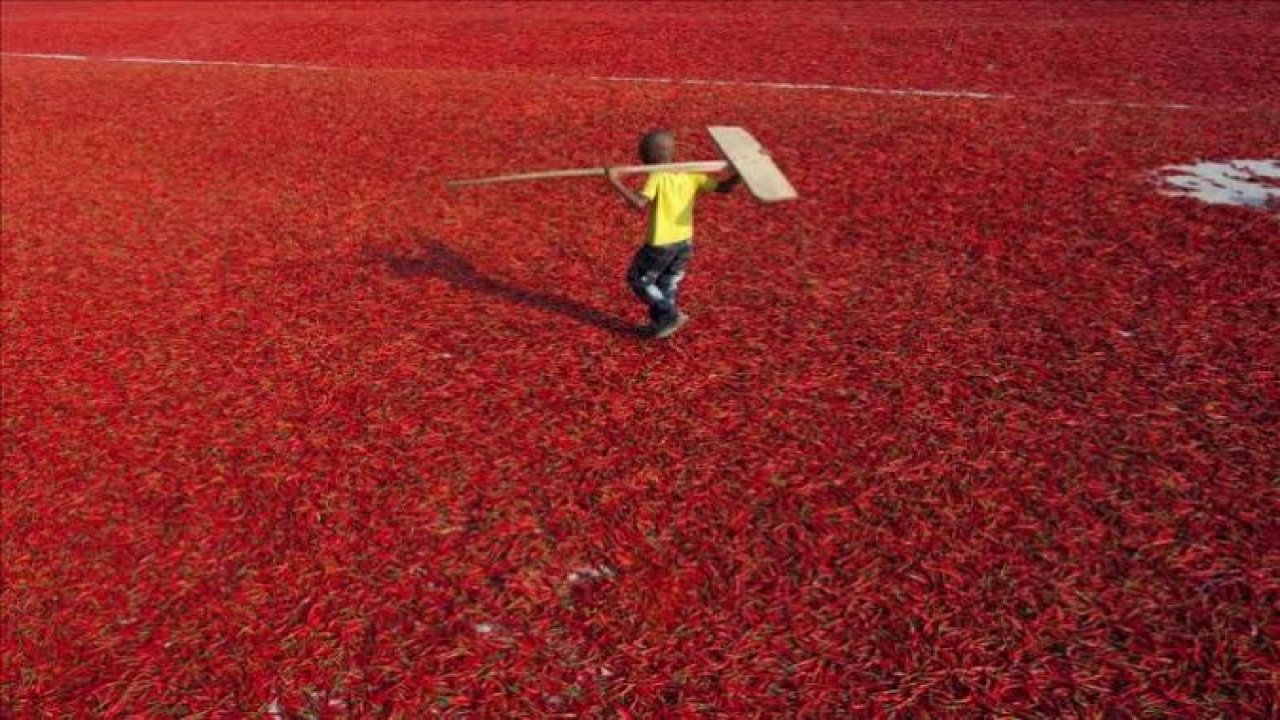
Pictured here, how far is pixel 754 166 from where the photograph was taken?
6680 mm

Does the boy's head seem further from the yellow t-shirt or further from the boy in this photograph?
the yellow t-shirt

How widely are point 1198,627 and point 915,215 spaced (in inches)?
263

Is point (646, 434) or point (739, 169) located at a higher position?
point (739, 169)

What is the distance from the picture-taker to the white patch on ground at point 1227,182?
411 inches

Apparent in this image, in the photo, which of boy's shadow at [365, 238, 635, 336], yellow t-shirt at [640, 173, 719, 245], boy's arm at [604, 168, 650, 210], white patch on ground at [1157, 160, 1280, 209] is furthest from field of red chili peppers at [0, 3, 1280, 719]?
boy's arm at [604, 168, 650, 210]

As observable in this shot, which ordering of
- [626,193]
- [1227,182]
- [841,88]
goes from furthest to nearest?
1. [841,88]
2. [1227,182]
3. [626,193]

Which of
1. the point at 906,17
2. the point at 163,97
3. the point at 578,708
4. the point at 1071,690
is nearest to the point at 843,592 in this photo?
the point at 1071,690

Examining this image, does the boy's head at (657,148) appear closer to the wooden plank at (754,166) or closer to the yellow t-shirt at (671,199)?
the yellow t-shirt at (671,199)

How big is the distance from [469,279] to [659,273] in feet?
9.97

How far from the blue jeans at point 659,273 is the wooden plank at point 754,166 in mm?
885

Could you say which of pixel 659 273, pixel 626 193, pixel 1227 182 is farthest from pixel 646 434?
pixel 1227 182

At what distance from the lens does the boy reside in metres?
6.55

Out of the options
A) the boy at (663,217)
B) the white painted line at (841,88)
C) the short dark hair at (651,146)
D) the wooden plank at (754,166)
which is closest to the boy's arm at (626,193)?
the boy at (663,217)

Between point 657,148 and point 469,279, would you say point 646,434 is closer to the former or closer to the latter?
point 657,148
